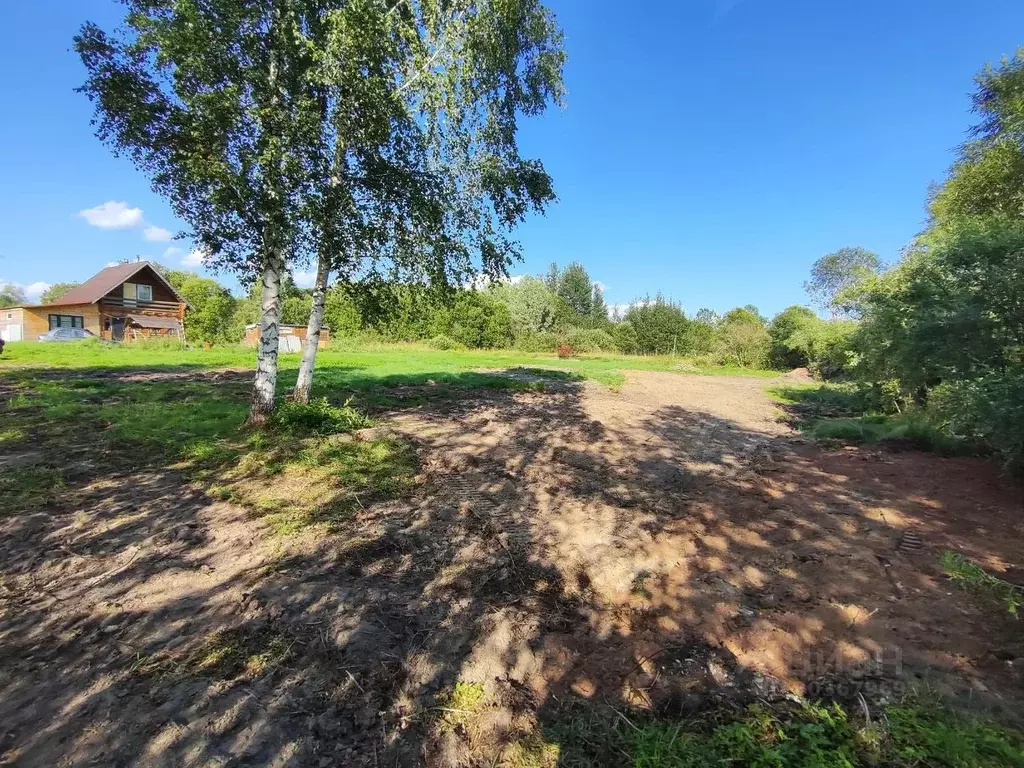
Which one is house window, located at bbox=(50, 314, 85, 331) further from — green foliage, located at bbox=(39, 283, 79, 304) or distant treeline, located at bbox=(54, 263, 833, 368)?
green foliage, located at bbox=(39, 283, 79, 304)

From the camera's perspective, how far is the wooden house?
3606 cm

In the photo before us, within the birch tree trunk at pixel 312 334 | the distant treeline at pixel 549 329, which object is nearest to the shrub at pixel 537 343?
the distant treeline at pixel 549 329

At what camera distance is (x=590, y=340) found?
161ft

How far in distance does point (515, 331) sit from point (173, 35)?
4519 centimetres

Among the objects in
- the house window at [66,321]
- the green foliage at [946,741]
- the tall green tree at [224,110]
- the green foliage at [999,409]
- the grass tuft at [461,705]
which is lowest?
the grass tuft at [461,705]

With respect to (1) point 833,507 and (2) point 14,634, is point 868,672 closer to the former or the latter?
(1) point 833,507

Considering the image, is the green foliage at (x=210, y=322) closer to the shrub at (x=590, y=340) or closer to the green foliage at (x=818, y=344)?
the shrub at (x=590, y=340)

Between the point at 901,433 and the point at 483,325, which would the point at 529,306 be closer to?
the point at 483,325

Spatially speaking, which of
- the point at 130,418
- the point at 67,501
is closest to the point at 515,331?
the point at 130,418

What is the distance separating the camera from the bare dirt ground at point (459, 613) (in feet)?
8.09

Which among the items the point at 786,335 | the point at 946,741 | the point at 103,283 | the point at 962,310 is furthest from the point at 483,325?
the point at 946,741

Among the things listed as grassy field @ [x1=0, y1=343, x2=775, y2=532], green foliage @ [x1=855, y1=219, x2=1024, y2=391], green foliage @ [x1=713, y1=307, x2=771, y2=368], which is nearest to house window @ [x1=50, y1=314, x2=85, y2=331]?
grassy field @ [x1=0, y1=343, x2=775, y2=532]

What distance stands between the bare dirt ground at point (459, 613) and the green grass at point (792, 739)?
0.57 feet

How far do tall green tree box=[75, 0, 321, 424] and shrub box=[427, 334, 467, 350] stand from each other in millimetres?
34180
